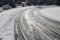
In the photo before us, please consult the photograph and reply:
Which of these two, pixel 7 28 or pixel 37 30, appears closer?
pixel 37 30

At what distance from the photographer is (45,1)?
7681 centimetres

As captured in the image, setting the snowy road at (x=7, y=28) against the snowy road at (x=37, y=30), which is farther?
the snowy road at (x=7, y=28)

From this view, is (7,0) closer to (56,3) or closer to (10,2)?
(10,2)

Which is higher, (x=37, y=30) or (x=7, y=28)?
(x=37, y=30)

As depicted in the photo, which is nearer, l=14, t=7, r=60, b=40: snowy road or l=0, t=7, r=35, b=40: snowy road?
l=14, t=7, r=60, b=40: snowy road

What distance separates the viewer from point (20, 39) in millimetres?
12688

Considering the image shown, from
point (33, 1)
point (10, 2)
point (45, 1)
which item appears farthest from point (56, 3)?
point (10, 2)

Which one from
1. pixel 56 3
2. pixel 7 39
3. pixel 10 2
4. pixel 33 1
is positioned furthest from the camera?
pixel 33 1

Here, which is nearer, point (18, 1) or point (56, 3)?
point (56, 3)

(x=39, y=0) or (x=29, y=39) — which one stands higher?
(x=29, y=39)

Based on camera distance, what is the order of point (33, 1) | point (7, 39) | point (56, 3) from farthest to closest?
point (33, 1) → point (56, 3) → point (7, 39)

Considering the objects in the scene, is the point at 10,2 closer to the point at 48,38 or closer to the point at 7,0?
the point at 7,0

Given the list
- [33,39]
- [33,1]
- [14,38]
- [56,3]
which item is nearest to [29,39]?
[33,39]

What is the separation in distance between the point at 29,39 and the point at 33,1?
7049 centimetres
